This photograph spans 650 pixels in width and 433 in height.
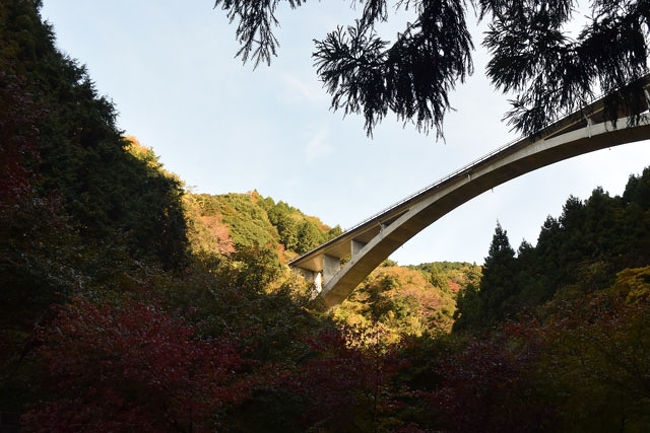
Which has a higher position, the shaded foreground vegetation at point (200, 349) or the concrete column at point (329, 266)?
the concrete column at point (329, 266)

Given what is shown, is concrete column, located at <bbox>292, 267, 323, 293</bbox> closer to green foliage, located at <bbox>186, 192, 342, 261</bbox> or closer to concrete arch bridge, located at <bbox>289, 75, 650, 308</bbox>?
concrete arch bridge, located at <bbox>289, 75, 650, 308</bbox>

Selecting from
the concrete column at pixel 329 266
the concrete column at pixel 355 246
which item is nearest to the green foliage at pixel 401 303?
the concrete column at pixel 329 266

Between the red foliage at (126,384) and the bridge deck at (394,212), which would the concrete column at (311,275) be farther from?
the red foliage at (126,384)

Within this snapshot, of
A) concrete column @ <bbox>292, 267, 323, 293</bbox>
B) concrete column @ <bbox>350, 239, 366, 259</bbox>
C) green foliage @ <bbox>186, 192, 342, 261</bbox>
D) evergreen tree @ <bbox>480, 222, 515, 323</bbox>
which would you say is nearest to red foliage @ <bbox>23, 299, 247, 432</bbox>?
evergreen tree @ <bbox>480, 222, 515, 323</bbox>

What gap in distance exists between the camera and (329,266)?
26.0 meters

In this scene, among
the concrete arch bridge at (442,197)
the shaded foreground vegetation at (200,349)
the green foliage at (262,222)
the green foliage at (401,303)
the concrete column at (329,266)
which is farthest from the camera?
the green foliage at (262,222)

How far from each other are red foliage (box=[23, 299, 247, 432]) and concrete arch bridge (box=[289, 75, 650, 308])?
9201 millimetres

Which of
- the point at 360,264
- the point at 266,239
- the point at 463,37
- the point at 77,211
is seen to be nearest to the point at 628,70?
the point at 463,37

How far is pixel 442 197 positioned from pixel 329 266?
30.1 ft

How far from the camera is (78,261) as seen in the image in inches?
364

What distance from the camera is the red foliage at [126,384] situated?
512 cm

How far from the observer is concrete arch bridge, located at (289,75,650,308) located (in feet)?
43.0

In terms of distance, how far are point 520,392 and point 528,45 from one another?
5.03 meters

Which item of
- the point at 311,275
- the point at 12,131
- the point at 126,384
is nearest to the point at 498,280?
the point at 311,275
